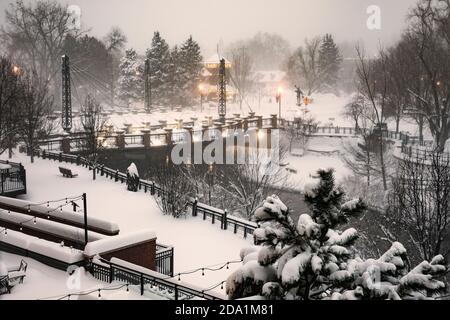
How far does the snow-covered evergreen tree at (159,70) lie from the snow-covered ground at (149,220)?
1636 inches

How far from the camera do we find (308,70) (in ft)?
317

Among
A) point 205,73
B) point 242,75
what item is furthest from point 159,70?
point 242,75

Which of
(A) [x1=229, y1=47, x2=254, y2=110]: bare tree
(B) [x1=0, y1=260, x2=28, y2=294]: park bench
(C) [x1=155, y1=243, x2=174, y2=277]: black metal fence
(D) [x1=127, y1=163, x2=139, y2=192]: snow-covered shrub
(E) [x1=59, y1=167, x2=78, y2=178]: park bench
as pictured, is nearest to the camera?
(B) [x1=0, y1=260, x2=28, y2=294]: park bench

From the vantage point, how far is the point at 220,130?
41938 mm

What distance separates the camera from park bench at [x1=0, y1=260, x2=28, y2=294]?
11922mm

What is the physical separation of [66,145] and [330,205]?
31.4 m

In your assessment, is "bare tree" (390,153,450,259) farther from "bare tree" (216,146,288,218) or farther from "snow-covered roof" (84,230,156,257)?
"snow-covered roof" (84,230,156,257)

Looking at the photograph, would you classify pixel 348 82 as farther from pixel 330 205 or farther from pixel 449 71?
pixel 330 205

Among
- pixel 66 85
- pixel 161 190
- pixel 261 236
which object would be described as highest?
pixel 66 85

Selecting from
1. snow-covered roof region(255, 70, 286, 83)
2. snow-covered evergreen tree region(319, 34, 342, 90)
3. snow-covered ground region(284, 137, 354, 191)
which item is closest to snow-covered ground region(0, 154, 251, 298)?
snow-covered ground region(284, 137, 354, 191)

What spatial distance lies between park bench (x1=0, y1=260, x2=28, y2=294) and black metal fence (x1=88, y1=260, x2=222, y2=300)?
1754 millimetres

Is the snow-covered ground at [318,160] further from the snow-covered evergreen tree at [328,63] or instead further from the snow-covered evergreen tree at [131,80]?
the snow-covered evergreen tree at [328,63]

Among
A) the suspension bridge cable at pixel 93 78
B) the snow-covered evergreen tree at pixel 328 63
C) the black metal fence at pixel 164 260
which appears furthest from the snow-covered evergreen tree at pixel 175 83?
the black metal fence at pixel 164 260
